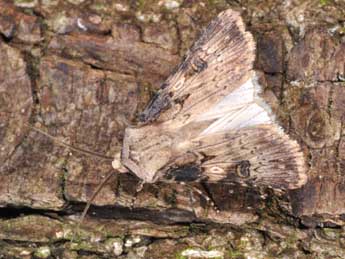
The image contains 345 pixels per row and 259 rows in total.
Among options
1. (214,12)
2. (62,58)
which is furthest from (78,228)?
(214,12)

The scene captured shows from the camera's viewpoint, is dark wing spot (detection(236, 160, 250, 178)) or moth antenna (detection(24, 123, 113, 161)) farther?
dark wing spot (detection(236, 160, 250, 178))

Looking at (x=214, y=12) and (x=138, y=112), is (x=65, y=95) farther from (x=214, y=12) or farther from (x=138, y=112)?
(x=214, y=12)

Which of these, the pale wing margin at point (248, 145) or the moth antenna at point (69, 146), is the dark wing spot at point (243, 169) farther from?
the moth antenna at point (69, 146)

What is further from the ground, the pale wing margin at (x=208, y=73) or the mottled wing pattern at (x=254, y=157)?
the pale wing margin at (x=208, y=73)

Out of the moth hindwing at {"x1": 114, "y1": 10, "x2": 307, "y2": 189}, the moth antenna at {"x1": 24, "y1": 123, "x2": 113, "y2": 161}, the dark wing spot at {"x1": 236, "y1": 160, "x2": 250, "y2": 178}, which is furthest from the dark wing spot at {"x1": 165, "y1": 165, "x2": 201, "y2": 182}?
the moth antenna at {"x1": 24, "y1": 123, "x2": 113, "y2": 161}

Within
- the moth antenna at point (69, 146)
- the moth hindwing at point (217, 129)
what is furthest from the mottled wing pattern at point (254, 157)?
the moth antenna at point (69, 146)

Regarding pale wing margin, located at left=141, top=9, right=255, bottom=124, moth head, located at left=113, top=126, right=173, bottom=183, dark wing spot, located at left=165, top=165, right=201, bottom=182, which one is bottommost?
dark wing spot, located at left=165, top=165, right=201, bottom=182

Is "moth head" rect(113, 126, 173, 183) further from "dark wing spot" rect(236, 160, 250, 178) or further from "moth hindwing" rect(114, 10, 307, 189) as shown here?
"dark wing spot" rect(236, 160, 250, 178)
